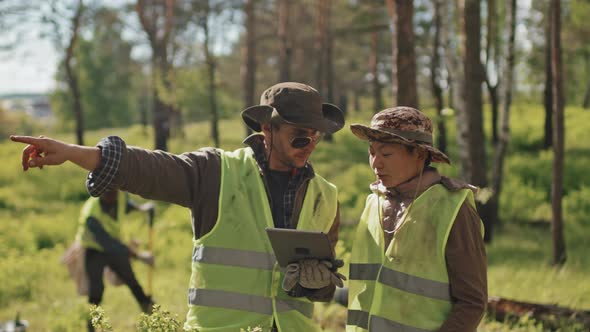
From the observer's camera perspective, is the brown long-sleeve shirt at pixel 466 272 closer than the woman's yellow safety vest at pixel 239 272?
Yes

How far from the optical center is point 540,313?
6.97 meters

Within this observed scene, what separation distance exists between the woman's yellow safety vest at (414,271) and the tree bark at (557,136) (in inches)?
306

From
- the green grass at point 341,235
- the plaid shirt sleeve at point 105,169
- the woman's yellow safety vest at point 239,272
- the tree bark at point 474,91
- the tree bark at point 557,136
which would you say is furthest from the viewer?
the tree bark at point 474,91

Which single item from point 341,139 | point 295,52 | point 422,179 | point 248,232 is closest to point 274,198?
point 248,232

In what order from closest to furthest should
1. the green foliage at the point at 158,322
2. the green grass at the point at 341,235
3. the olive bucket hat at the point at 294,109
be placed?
1. the green foliage at the point at 158,322
2. the olive bucket hat at the point at 294,109
3. the green grass at the point at 341,235

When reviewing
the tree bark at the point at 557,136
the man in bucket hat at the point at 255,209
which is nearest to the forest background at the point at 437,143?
the tree bark at the point at 557,136

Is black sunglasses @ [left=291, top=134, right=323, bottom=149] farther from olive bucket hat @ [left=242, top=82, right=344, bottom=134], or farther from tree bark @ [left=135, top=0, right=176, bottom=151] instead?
tree bark @ [left=135, top=0, right=176, bottom=151]

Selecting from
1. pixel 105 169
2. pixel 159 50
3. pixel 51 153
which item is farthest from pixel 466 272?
pixel 159 50

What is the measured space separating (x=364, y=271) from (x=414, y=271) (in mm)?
288

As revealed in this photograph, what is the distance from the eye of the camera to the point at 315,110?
355 centimetres

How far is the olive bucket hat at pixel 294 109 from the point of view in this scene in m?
3.50

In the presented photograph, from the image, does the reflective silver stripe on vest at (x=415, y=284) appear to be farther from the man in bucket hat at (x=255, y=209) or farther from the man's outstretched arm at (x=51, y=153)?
the man's outstretched arm at (x=51, y=153)

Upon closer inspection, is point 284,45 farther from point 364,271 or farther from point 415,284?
point 415,284

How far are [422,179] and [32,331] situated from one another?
6.14 m
